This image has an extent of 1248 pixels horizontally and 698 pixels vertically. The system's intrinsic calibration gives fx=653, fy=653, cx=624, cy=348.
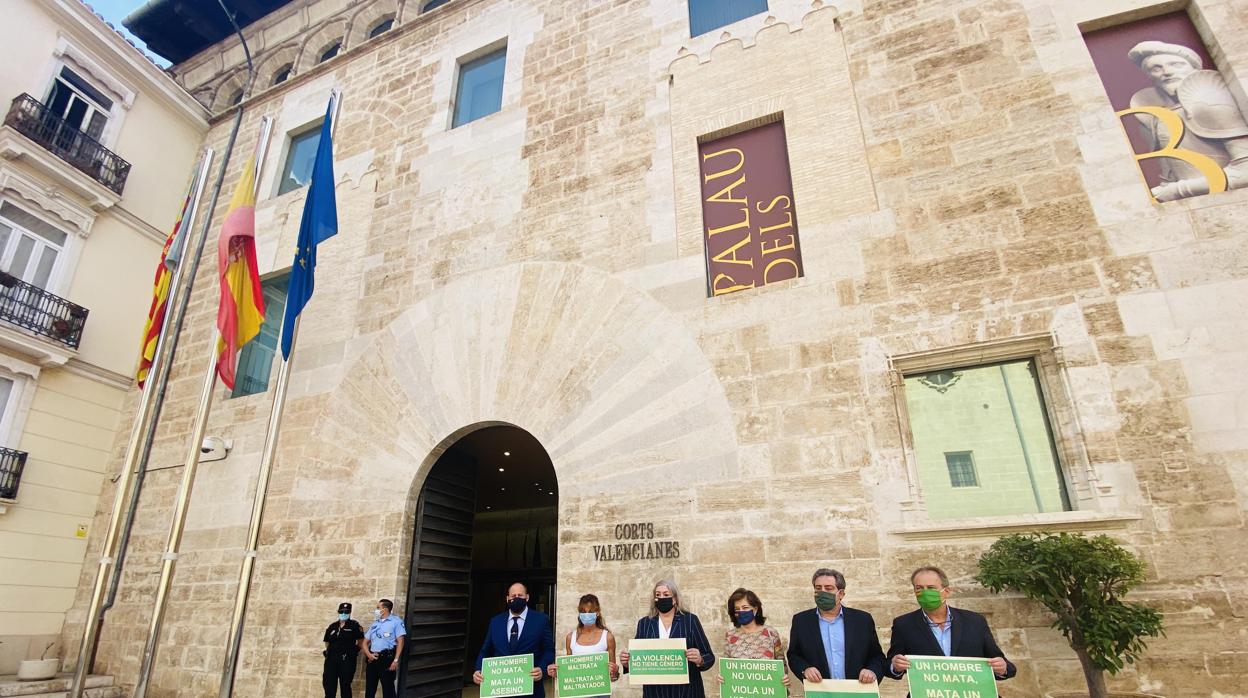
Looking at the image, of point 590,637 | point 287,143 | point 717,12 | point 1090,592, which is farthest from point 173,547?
point 717,12

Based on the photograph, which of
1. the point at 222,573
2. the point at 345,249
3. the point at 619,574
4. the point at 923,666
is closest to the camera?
the point at 923,666

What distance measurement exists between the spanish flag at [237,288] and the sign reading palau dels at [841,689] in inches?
262

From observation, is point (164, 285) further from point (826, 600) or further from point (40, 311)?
point (826, 600)

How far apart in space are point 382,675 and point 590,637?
270cm

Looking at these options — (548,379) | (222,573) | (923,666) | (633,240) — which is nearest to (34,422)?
(222,573)

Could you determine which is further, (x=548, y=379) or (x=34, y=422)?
(x=34, y=422)

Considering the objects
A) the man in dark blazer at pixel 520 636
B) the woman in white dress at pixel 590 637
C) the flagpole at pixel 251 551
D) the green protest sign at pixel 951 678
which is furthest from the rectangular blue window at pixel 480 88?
the green protest sign at pixel 951 678

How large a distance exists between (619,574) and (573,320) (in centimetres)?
265

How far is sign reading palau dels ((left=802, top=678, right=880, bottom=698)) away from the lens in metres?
3.50

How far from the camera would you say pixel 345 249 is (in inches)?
355

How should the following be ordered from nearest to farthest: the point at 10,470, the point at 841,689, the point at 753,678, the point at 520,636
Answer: the point at 841,689, the point at 753,678, the point at 520,636, the point at 10,470

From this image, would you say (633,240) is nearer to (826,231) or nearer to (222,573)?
(826,231)

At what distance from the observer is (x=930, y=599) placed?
3.68 meters

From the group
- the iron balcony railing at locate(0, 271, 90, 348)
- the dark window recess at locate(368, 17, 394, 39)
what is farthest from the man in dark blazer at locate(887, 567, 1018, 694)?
the dark window recess at locate(368, 17, 394, 39)
